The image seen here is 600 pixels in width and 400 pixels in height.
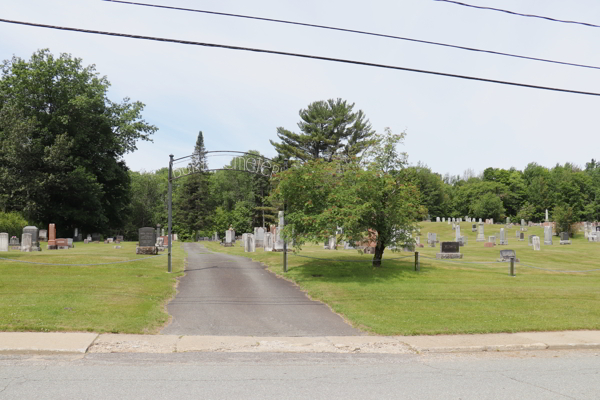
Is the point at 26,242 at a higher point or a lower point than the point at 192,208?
lower

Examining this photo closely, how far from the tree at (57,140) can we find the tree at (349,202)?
1448 inches

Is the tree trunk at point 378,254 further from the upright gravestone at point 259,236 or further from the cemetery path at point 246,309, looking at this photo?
the upright gravestone at point 259,236

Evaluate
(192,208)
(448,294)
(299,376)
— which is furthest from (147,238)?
(192,208)

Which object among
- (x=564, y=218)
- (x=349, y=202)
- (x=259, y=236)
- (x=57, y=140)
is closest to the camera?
(x=349, y=202)

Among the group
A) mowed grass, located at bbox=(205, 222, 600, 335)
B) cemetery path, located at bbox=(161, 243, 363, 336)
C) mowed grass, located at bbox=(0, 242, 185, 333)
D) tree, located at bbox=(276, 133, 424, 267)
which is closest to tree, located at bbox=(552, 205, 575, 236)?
mowed grass, located at bbox=(205, 222, 600, 335)

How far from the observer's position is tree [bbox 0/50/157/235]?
43812 millimetres

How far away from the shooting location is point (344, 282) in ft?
52.0

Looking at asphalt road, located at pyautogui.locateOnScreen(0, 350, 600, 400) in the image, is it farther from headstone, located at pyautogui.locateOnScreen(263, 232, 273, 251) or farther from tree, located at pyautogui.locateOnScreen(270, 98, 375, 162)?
tree, located at pyautogui.locateOnScreen(270, 98, 375, 162)

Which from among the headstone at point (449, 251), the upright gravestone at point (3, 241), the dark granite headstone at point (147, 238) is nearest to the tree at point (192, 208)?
the upright gravestone at point (3, 241)

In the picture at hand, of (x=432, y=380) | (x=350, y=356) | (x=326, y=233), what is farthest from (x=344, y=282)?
(x=432, y=380)

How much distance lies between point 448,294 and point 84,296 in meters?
10.8

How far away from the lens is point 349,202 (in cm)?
1631

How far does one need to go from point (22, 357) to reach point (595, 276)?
72.7 feet

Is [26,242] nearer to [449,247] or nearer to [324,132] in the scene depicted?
[449,247]
